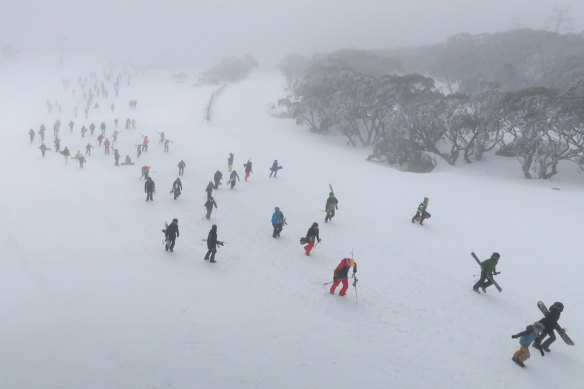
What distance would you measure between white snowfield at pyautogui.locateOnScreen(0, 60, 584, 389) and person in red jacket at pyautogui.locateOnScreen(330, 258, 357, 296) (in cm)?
40

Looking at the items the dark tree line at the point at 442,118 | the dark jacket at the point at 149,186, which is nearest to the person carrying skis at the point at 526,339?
the dark jacket at the point at 149,186

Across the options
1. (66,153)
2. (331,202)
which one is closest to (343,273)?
(331,202)

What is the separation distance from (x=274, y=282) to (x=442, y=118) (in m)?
27.3

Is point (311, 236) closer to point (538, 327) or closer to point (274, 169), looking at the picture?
point (538, 327)

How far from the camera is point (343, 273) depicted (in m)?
11.0

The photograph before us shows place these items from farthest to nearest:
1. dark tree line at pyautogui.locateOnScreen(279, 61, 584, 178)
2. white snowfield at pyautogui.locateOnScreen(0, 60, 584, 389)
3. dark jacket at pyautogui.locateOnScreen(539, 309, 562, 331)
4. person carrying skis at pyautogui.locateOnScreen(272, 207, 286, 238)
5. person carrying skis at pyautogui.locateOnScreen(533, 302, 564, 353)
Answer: dark tree line at pyautogui.locateOnScreen(279, 61, 584, 178), person carrying skis at pyautogui.locateOnScreen(272, 207, 286, 238), dark jacket at pyautogui.locateOnScreen(539, 309, 562, 331), person carrying skis at pyautogui.locateOnScreen(533, 302, 564, 353), white snowfield at pyautogui.locateOnScreen(0, 60, 584, 389)

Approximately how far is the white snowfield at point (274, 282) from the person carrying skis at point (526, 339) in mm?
239

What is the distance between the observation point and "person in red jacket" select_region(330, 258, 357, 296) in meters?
10.7

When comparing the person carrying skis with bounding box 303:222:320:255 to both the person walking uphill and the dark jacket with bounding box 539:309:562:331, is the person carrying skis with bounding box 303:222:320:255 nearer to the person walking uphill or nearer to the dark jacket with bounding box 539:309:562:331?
the person walking uphill

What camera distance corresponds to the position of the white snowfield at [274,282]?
27.9 ft

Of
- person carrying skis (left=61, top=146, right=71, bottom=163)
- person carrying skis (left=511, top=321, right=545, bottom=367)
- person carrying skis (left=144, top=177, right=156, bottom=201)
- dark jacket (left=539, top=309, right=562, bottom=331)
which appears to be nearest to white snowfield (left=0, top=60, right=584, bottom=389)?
person carrying skis (left=511, top=321, right=545, bottom=367)

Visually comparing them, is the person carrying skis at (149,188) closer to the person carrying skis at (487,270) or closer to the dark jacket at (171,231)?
the dark jacket at (171,231)

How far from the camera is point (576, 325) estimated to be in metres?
10.7

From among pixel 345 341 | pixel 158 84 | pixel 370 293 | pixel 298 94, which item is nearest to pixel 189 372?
pixel 345 341
